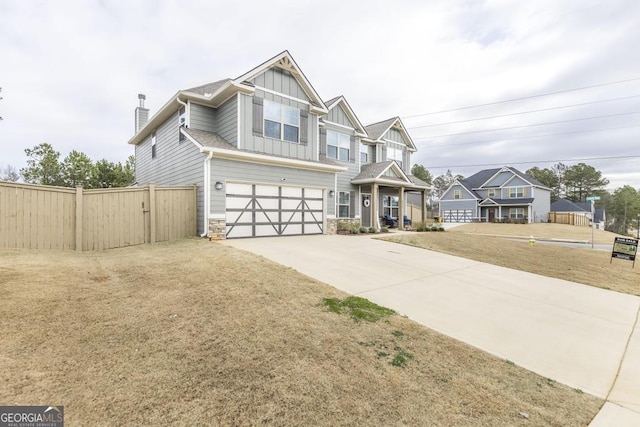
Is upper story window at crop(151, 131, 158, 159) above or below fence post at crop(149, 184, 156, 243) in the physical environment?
above

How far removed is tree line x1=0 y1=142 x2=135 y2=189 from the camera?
800 inches

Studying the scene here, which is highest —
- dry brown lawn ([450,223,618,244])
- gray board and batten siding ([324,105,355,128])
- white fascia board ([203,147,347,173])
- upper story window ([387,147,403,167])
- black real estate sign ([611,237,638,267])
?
gray board and batten siding ([324,105,355,128])

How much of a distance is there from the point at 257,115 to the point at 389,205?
40.6 ft

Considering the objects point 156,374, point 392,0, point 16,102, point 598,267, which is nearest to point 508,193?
point 598,267

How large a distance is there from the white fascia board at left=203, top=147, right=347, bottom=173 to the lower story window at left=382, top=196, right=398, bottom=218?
23.6 ft

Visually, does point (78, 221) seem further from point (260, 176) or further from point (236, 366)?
point (236, 366)

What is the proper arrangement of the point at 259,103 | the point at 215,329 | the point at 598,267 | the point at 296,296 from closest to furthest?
1. the point at 215,329
2. the point at 296,296
3. the point at 598,267
4. the point at 259,103

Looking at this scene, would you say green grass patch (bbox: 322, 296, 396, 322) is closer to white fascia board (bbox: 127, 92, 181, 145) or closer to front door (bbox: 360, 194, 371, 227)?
white fascia board (bbox: 127, 92, 181, 145)

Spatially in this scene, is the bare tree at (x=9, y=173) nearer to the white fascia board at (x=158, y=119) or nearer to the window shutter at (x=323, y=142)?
the white fascia board at (x=158, y=119)

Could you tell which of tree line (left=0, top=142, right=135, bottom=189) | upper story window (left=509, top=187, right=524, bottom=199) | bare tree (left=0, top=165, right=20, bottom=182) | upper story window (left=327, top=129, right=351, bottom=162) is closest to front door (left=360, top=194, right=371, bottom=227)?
upper story window (left=327, top=129, right=351, bottom=162)

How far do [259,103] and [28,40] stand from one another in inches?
322

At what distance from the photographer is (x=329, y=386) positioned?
98.7 inches

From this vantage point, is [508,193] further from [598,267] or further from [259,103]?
[259,103]

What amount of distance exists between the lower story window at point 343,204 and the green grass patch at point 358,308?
1133cm
